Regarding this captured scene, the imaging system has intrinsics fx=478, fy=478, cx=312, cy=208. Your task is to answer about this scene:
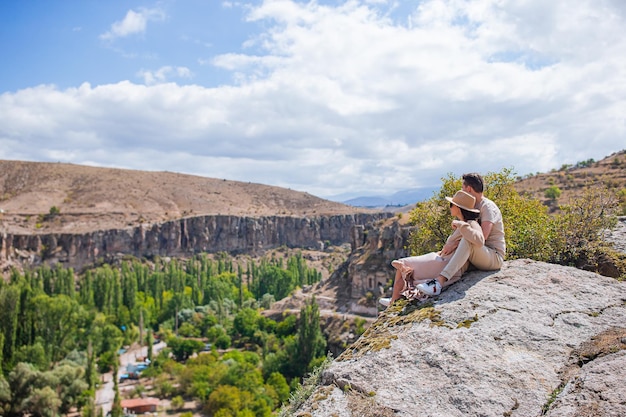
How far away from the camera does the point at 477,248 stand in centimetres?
566

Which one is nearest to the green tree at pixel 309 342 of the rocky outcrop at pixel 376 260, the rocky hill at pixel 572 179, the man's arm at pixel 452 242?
the rocky outcrop at pixel 376 260

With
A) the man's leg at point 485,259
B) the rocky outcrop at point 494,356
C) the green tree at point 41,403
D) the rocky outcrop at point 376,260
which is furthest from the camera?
the rocky outcrop at point 376,260

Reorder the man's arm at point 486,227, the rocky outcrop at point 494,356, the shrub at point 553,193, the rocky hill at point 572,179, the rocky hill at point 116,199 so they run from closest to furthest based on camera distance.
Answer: the rocky outcrop at point 494,356 → the man's arm at point 486,227 → the rocky hill at point 572,179 → the shrub at point 553,193 → the rocky hill at point 116,199

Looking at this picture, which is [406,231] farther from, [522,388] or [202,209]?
[202,209]

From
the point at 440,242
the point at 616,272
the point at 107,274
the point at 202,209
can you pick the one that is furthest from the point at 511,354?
the point at 202,209

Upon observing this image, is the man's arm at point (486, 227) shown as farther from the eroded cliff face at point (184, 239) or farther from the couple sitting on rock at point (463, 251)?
the eroded cliff face at point (184, 239)

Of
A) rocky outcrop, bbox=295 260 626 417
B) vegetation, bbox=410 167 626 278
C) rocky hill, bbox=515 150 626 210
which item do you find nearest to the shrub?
rocky hill, bbox=515 150 626 210

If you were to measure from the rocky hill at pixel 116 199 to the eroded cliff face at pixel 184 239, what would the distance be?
3977mm

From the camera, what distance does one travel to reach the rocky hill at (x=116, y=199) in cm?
11094

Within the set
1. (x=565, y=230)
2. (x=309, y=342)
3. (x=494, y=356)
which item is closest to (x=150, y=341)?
(x=309, y=342)

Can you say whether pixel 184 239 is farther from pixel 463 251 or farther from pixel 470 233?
pixel 470 233

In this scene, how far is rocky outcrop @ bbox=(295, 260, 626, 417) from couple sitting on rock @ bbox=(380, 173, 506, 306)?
0.25 meters

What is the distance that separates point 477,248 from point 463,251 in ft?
0.65

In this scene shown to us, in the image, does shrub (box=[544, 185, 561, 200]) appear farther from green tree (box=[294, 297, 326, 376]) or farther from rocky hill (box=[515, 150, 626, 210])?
green tree (box=[294, 297, 326, 376])
